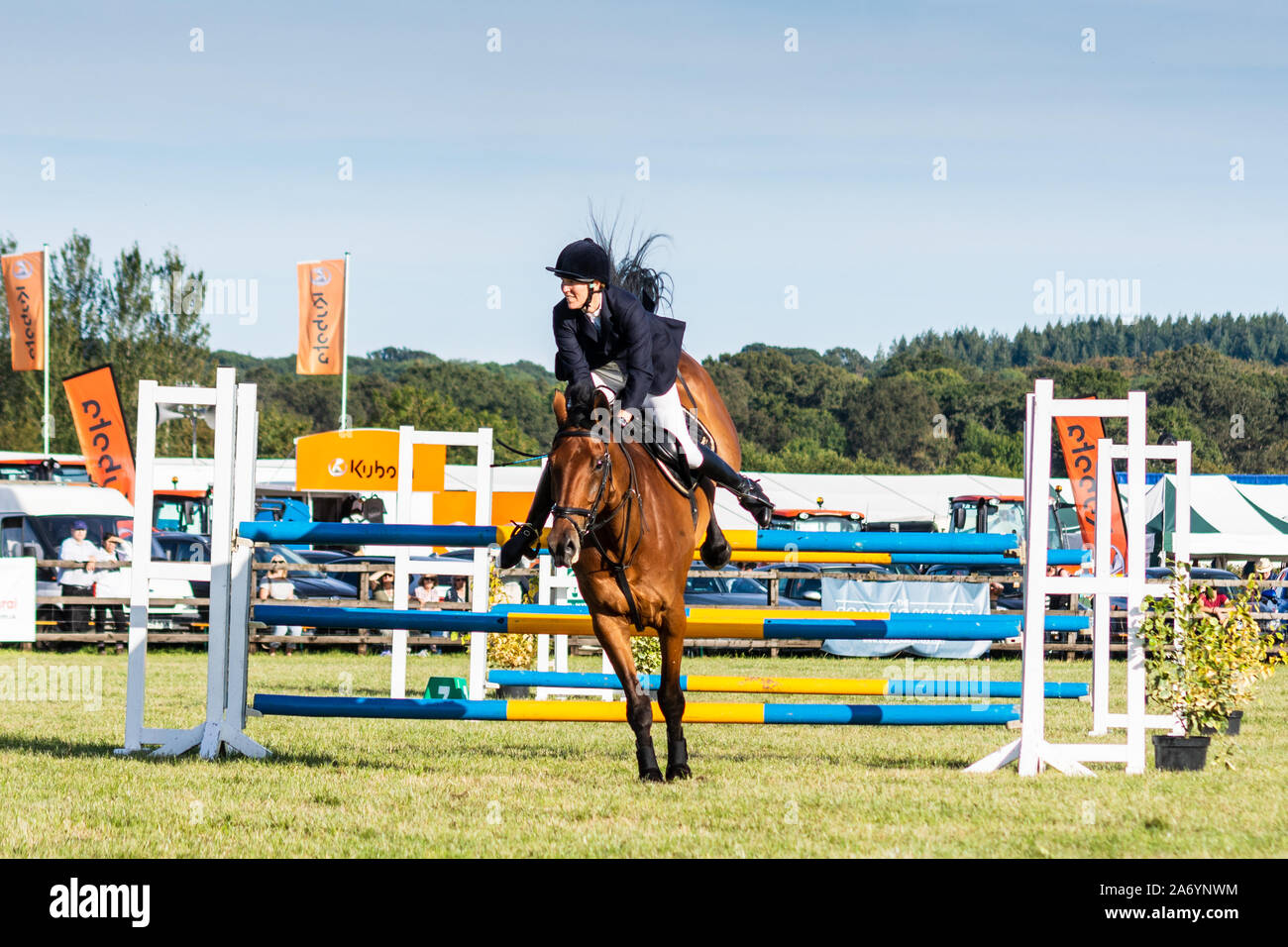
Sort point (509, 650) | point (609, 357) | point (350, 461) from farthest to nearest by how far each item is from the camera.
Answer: point (350, 461) < point (509, 650) < point (609, 357)

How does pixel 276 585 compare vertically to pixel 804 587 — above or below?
above

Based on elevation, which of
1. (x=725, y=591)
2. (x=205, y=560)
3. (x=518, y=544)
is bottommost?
(x=725, y=591)

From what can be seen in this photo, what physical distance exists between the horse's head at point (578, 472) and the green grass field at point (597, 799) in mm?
1308

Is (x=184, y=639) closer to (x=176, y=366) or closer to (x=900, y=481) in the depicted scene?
(x=900, y=481)

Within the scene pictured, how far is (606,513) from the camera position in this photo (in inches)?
278

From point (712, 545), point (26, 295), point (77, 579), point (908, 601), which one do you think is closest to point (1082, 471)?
point (908, 601)

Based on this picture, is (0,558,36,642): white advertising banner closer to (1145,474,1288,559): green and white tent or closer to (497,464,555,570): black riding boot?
(497,464,555,570): black riding boot

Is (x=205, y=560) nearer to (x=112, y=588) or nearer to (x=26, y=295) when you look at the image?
(x=112, y=588)

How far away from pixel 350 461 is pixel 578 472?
58.6ft

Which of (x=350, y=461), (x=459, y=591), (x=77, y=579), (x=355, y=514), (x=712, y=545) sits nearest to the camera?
(x=712, y=545)

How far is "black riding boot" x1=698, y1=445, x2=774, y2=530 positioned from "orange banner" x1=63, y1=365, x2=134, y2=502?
16.2 metres

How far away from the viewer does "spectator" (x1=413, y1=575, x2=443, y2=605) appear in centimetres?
2062

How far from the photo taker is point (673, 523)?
7535mm

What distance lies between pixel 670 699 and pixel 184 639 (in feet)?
49.1
